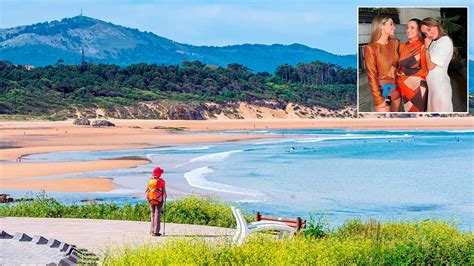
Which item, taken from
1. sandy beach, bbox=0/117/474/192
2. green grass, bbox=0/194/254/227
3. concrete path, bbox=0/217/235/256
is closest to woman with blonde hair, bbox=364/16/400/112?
concrete path, bbox=0/217/235/256

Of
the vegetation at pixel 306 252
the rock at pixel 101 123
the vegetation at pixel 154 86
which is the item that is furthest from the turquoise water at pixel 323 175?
the vegetation at pixel 154 86

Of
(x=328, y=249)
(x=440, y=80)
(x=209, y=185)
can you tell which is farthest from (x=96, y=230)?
(x=209, y=185)

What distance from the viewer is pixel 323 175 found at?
3678cm

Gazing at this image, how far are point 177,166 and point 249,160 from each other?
5.25m

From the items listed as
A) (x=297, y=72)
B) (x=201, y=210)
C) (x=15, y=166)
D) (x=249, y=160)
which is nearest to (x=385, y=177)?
(x=249, y=160)

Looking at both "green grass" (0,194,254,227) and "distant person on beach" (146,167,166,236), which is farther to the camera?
"green grass" (0,194,254,227)

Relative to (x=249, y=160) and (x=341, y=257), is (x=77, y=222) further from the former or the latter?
(x=249, y=160)

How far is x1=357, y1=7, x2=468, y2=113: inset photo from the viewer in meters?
10.2

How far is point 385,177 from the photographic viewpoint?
37.3 m

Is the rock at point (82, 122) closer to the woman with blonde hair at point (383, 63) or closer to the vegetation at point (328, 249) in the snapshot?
the vegetation at point (328, 249)

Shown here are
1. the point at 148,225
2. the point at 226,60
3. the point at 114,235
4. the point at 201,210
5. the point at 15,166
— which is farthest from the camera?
the point at 226,60

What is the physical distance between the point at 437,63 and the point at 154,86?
71521 mm

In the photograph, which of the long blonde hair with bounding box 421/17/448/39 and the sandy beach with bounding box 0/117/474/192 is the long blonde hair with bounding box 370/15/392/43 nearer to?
the long blonde hair with bounding box 421/17/448/39

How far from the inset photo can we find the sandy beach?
58.7 feet
